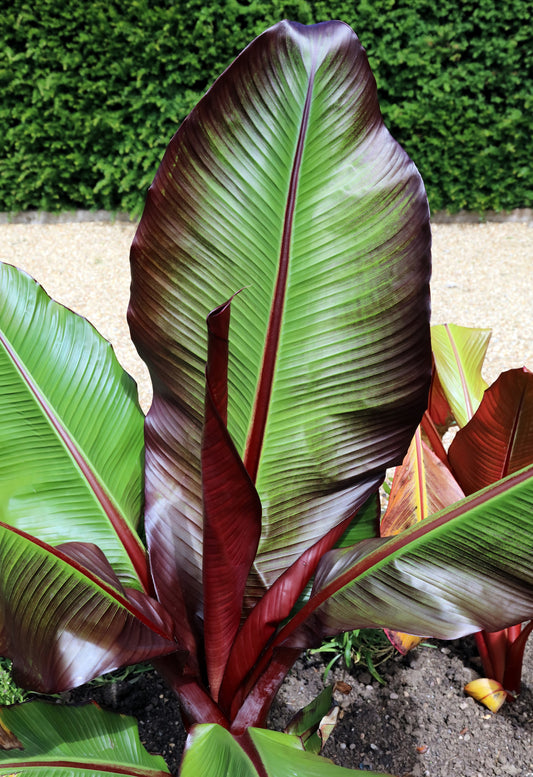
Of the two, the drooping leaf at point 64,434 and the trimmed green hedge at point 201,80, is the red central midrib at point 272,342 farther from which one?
the trimmed green hedge at point 201,80

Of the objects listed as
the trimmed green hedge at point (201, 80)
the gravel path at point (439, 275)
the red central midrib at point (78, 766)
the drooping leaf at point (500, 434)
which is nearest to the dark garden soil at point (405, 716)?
the red central midrib at point (78, 766)

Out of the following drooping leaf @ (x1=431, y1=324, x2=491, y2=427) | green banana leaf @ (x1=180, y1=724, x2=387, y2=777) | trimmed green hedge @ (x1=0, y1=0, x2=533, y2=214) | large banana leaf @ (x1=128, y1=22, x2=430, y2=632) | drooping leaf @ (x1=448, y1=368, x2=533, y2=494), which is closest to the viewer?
green banana leaf @ (x1=180, y1=724, x2=387, y2=777)

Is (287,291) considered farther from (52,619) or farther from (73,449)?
(52,619)

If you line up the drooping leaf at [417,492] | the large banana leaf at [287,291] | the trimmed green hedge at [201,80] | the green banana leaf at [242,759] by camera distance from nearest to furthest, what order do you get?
the green banana leaf at [242,759] → the large banana leaf at [287,291] → the drooping leaf at [417,492] → the trimmed green hedge at [201,80]

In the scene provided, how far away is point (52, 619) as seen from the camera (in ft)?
2.69

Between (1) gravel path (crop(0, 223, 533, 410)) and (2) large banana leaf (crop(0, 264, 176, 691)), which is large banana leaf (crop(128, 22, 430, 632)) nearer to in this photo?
(2) large banana leaf (crop(0, 264, 176, 691))

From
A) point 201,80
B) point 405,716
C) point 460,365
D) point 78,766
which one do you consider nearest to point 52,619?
point 78,766

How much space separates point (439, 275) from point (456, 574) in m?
3.70

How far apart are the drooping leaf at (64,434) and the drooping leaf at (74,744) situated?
22 cm

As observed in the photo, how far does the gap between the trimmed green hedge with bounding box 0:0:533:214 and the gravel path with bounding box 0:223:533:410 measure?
27cm

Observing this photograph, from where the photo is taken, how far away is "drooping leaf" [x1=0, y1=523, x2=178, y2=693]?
810 millimetres

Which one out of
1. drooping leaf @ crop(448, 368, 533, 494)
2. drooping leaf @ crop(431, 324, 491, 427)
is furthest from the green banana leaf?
drooping leaf @ crop(431, 324, 491, 427)

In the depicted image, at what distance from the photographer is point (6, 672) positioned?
143cm

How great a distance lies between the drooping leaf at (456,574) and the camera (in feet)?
2.69
